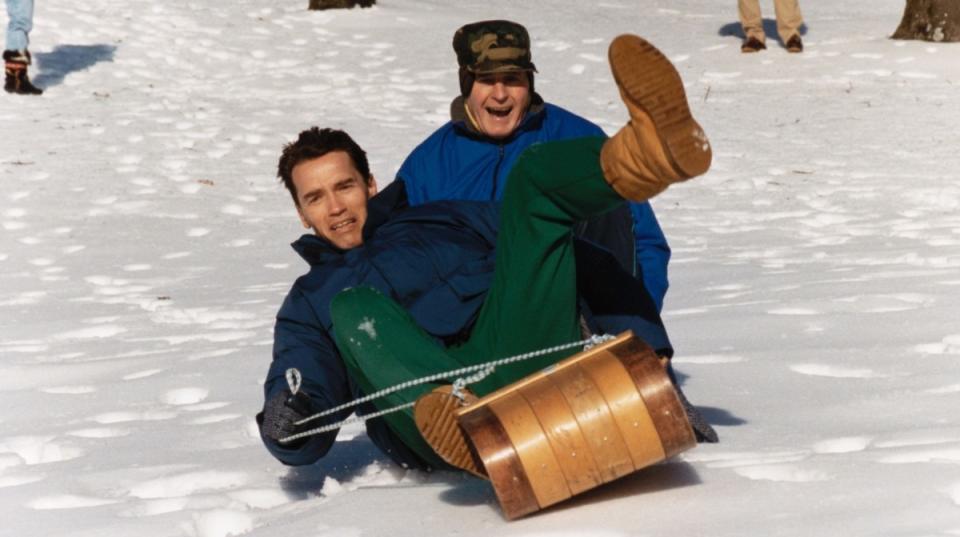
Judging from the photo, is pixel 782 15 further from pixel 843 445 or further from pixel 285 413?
pixel 285 413

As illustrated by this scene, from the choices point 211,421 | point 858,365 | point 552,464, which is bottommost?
point 211,421

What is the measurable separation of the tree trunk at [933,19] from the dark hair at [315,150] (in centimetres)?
781

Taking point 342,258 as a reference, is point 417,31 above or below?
below

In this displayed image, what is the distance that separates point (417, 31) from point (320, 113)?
8.09 ft

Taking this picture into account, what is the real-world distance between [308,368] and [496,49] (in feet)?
3.49

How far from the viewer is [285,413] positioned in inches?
116

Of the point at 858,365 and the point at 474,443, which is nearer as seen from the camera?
the point at 474,443

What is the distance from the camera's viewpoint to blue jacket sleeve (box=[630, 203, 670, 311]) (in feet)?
11.3

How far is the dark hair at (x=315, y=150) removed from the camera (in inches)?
131

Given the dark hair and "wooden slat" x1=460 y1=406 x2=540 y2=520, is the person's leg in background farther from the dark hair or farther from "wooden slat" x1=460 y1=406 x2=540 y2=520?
"wooden slat" x1=460 y1=406 x2=540 y2=520

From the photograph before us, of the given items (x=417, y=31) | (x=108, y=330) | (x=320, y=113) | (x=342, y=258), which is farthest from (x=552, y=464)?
(x=417, y=31)

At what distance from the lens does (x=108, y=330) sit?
5.44 meters

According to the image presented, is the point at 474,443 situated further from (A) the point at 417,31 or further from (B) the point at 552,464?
(A) the point at 417,31

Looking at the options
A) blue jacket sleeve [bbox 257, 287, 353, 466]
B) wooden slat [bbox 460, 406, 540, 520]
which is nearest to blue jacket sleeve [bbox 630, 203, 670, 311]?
blue jacket sleeve [bbox 257, 287, 353, 466]
